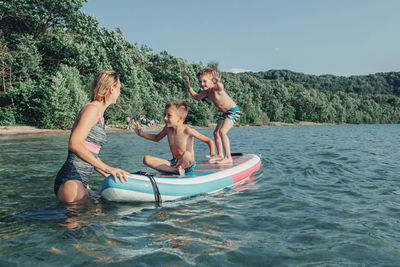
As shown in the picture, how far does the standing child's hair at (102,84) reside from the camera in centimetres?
385

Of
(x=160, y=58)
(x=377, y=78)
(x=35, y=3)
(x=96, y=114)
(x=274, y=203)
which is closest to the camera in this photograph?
(x=96, y=114)

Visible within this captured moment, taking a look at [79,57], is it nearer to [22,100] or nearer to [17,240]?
[22,100]

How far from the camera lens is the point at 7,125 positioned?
2380 cm

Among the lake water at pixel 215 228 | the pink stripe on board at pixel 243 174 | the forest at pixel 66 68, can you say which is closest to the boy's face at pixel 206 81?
the pink stripe on board at pixel 243 174

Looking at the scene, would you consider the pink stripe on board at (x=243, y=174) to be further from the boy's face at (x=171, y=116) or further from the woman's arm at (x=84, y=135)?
the woman's arm at (x=84, y=135)

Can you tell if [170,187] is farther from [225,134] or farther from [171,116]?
[225,134]

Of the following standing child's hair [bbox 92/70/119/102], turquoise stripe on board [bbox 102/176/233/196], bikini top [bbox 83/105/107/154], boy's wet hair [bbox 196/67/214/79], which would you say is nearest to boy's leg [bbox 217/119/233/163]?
boy's wet hair [bbox 196/67/214/79]

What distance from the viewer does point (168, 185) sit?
4.59m

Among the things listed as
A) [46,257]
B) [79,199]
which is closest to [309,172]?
[79,199]

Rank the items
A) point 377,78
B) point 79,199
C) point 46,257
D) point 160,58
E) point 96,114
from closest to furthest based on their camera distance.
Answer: point 46,257
point 96,114
point 79,199
point 160,58
point 377,78

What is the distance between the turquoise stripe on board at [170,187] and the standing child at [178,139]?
1.48 ft

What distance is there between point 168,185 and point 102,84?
68.6 inches

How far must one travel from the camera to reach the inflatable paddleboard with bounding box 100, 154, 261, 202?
13.9 feet

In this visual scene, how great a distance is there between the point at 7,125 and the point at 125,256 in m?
25.5
